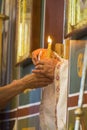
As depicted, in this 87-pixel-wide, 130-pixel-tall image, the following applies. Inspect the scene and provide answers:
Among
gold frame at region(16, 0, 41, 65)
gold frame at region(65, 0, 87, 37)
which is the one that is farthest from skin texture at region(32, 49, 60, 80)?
gold frame at region(16, 0, 41, 65)

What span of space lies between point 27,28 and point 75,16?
570 millimetres

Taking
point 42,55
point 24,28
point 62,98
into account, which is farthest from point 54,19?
point 62,98

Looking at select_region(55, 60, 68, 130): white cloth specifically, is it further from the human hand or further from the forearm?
the forearm

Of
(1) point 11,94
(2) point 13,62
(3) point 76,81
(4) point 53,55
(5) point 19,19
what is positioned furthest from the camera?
(2) point 13,62

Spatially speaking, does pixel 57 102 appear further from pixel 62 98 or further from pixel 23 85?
pixel 23 85

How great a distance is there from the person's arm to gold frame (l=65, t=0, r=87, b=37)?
178mm

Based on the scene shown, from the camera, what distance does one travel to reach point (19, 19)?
1.98 m

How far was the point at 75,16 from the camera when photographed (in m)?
→ 1.20

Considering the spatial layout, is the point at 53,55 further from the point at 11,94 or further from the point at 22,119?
the point at 22,119

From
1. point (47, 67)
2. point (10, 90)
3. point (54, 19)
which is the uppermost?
point (54, 19)

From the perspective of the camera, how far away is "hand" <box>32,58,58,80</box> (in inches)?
48.7

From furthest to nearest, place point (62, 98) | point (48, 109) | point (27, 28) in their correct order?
point (27, 28)
point (48, 109)
point (62, 98)

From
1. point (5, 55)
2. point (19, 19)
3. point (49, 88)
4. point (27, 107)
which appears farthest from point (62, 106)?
point (5, 55)

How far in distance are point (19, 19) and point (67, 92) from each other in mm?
908
